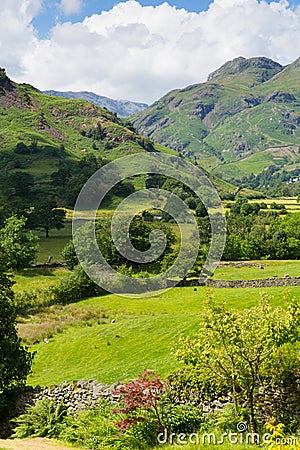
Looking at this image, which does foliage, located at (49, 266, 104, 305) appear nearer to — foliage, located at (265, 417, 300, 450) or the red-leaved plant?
the red-leaved plant

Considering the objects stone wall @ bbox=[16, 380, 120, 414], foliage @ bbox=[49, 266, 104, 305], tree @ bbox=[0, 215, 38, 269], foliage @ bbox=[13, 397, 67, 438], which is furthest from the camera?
tree @ bbox=[0, 215, 38, 269]

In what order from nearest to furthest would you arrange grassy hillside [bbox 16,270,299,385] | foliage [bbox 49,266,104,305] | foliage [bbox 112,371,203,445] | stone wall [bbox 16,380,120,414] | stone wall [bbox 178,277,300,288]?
foliage [bbox 112,371,203,445], stone wall [bbox 16,380,120,414], grassy hillside [bbox 16,270,299,385], stone wall [bbox 178,277,300,288], foliage [bbox 49,266,104,305]

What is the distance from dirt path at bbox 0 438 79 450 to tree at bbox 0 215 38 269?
49.7 m

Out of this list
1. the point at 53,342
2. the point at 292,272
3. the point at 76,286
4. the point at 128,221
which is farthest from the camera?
the point at 128,221

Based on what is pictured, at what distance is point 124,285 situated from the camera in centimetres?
5594

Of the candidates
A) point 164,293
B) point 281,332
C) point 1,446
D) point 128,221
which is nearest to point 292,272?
point 164,293

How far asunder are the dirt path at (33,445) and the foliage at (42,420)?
0.72 metres

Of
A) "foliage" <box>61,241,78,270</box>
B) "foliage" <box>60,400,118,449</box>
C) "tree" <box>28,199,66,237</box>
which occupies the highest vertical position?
"tree" <box>28,199,66,237</box>

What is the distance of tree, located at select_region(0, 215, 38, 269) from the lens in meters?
65.1

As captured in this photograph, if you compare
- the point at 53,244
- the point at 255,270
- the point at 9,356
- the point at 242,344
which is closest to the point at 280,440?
the point at 242,344

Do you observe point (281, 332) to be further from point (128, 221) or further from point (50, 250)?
point (50, 250)

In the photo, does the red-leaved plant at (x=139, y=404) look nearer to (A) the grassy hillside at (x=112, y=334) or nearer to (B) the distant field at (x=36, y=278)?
(A) the grassy hillside at (x=112, y=334)

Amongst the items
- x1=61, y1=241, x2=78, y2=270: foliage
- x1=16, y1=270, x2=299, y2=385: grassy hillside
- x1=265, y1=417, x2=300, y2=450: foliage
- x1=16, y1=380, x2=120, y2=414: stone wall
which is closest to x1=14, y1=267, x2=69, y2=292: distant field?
x1=61, y1=241, x2=78, y2=270: foliage

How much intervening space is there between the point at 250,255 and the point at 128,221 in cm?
3443
